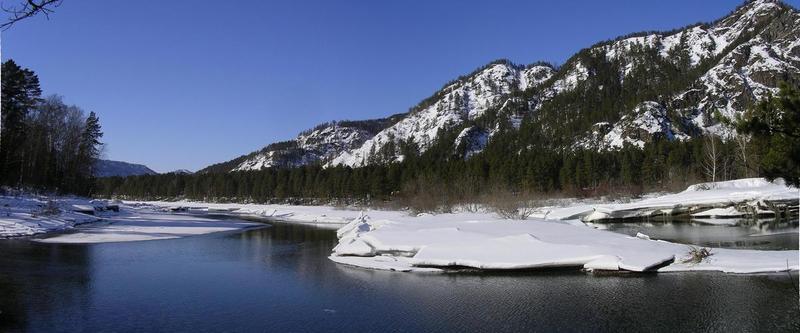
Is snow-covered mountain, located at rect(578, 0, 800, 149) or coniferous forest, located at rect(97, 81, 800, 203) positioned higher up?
snow-covered mountain, located at rect(578, 0, 800, 149)

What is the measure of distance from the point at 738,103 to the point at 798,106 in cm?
16182

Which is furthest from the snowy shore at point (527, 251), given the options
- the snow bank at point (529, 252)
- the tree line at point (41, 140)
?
the tree line at point (41, 140)

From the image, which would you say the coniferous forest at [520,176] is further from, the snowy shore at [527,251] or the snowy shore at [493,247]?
the snowy shore at [527,251]

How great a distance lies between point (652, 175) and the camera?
9438cm

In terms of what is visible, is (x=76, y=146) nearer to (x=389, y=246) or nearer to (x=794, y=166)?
(x=389, y=246)

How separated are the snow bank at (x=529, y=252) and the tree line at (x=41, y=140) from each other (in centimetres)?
3984

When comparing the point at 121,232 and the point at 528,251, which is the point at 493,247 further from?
the point at 121,232

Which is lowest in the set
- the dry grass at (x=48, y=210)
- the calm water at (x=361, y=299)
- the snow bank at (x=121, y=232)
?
the calm water at (x=361, y=299)

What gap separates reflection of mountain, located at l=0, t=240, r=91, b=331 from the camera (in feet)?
49.4

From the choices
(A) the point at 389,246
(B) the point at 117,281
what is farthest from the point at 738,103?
(B) the point at 117,281

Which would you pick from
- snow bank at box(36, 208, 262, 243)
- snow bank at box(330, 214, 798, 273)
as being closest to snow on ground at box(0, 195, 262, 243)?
snow bank at box(36, 208, 262, 243)

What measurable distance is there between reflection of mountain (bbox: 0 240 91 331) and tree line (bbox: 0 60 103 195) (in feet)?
85.7

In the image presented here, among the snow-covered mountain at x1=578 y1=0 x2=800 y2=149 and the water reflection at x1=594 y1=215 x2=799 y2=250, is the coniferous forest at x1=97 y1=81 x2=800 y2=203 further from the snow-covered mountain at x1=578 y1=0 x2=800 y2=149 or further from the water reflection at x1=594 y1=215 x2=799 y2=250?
the snow-covered mountain at x1=578 y1=0 x2=800 y2=149

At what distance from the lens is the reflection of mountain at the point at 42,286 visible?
15.0 meters
